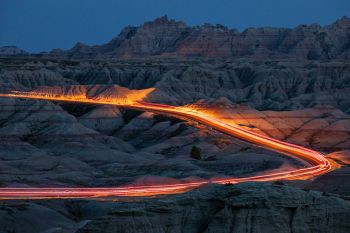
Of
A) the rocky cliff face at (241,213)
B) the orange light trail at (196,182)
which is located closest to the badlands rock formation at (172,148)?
the rocky cliff face at (241,213)

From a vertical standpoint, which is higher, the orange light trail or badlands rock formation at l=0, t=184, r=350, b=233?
the orange light trail

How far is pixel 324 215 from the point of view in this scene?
1492 inches

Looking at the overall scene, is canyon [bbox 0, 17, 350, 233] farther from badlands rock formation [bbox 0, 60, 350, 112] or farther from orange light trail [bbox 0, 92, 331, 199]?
orange light trail [bbox 0, 92, 331, 199]

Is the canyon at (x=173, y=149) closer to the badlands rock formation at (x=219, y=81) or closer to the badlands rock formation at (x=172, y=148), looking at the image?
the badlands rock formation at (x=172, y=148)

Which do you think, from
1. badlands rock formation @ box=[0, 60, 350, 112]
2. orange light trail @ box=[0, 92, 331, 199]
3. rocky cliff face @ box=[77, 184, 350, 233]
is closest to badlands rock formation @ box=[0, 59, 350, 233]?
rocky cliff face @ box=[77, 184, 350, 233]

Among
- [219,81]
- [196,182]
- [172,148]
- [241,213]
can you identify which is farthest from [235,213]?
[219,81]

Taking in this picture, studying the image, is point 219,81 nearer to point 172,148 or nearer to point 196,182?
point 172,148

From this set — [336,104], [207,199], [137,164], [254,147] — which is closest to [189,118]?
[254,147]

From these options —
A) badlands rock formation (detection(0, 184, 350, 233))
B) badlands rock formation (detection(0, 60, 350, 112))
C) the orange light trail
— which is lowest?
badlands rock formation (detection(0, 184, 350, 233))

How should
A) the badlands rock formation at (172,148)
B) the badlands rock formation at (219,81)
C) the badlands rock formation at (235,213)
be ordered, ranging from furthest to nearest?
the badlands rock formation at (219,81), the badlands rock formation at (172,148), the badlands rock formation at (235,213)

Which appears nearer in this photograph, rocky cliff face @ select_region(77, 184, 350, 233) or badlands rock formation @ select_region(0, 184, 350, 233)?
badlands rock formation @ select_region(0, 184, 350, 233)

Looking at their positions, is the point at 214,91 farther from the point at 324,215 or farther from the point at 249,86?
the point at 324,215

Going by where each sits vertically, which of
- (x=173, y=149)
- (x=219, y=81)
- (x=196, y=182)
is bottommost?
(x=196, y=182)

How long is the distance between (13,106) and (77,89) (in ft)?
90.5
